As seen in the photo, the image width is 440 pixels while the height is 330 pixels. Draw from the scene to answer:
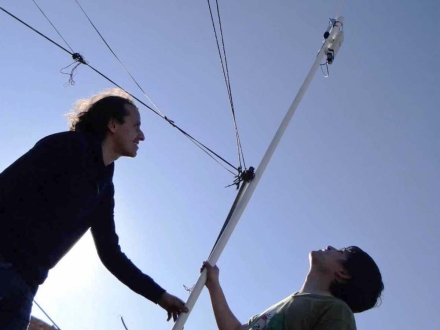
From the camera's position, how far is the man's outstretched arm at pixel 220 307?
332 cm

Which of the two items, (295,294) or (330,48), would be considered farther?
(330,48)

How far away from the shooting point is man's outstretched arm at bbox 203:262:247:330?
332 cm

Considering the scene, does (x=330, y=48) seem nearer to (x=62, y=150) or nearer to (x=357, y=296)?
(x=357, y=296)

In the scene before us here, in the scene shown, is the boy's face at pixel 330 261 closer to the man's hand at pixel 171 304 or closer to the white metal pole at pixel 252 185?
the white metal pole at pixel 252 185

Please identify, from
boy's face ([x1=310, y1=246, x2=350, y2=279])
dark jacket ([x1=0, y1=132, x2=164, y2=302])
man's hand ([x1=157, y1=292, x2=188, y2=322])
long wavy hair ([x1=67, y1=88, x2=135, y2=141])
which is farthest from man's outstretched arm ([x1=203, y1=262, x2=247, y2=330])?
long wavy hair ([x1=67, y1=88, x2=135, y2=141])

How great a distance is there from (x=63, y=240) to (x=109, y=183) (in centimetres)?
59

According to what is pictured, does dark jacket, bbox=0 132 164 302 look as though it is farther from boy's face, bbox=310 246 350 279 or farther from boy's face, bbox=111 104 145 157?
boy's face, bbox=310 246 350 279

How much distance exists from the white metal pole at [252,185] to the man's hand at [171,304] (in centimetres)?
6

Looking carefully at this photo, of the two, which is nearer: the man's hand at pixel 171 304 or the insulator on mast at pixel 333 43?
the man's hand at pixel 171 304

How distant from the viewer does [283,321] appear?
2.77 meters

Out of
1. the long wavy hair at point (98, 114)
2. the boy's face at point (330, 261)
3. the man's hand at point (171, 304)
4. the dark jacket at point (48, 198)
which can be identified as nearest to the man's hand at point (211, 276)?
the man's hand at point (171, 304)

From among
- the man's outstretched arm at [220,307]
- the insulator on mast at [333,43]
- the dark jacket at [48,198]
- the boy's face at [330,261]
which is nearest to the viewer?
the dark jacket at [48,198]

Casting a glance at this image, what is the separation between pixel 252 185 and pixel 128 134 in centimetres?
124

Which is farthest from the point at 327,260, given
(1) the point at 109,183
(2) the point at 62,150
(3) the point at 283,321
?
(2) the point at 62,150
